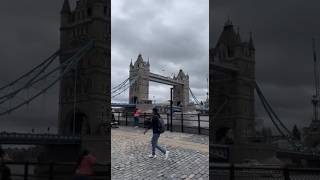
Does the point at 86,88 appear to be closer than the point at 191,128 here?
Yes

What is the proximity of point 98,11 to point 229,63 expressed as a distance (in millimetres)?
3023

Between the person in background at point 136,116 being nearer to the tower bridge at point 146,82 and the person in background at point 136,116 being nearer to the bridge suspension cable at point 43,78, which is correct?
the tower bridge at point 146,82

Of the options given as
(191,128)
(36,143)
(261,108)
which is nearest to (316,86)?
(261,108)

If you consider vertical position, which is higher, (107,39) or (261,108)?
(107,39)

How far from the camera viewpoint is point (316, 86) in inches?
478

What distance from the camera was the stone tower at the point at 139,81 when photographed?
38.0 ft

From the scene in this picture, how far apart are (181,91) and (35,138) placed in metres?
3.28

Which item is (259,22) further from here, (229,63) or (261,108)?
(261,108)

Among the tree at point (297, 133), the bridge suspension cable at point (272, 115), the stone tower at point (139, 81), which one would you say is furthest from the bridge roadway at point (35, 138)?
the tree at point (297, 133)

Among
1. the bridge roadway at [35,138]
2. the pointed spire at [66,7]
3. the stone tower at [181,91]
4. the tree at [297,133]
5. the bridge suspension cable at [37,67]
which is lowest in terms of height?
the bridge roadway at [35,138]

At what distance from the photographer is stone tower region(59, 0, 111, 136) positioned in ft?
38.0

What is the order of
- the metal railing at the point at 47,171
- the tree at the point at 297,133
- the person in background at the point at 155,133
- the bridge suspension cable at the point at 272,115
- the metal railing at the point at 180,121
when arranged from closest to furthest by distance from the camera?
1. the metal railing at the point at 47,171
2. the person in background at the point at 155,133
3. the bridge suspension cable at the point at 272,115
4. the tree at the point at 297,133
5. the metal railing at the point at 180,121

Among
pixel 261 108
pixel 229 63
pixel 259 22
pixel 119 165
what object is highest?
pixel 259 22

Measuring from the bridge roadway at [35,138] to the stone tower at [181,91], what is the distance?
2.37 m
